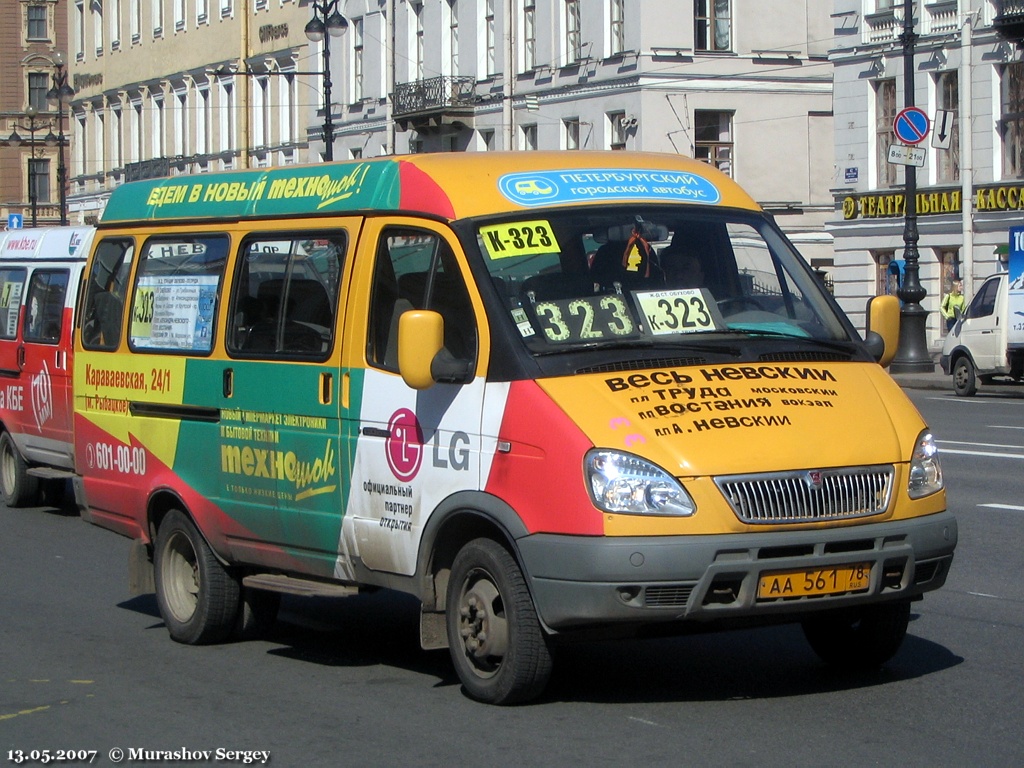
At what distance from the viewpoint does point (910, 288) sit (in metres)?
33.5

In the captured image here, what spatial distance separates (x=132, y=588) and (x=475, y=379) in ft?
10.9

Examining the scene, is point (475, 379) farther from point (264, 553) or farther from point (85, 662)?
point (85, 662)

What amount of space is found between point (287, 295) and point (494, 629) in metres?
2.17

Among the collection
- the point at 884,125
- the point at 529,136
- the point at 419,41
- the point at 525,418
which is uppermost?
the point at 419,41

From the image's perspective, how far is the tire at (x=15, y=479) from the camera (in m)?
16.0

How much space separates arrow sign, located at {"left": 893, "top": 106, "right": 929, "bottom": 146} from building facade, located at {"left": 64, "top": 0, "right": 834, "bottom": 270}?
457 inches

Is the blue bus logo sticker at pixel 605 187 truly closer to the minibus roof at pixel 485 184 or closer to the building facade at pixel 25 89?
the minibus roof at pixel 485 184

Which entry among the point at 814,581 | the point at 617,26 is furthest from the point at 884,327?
the point at 617,26

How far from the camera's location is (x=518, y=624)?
698 centimetres

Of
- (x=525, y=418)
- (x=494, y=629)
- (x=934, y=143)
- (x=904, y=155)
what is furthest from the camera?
(x=934, y=143)

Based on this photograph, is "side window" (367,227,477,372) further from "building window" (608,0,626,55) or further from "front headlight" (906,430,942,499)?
"building window" (608,0,626,55)

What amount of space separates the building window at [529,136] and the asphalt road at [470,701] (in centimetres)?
4233

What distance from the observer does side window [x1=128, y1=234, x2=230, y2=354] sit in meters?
9.16

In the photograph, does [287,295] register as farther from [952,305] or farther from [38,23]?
[38,23]
